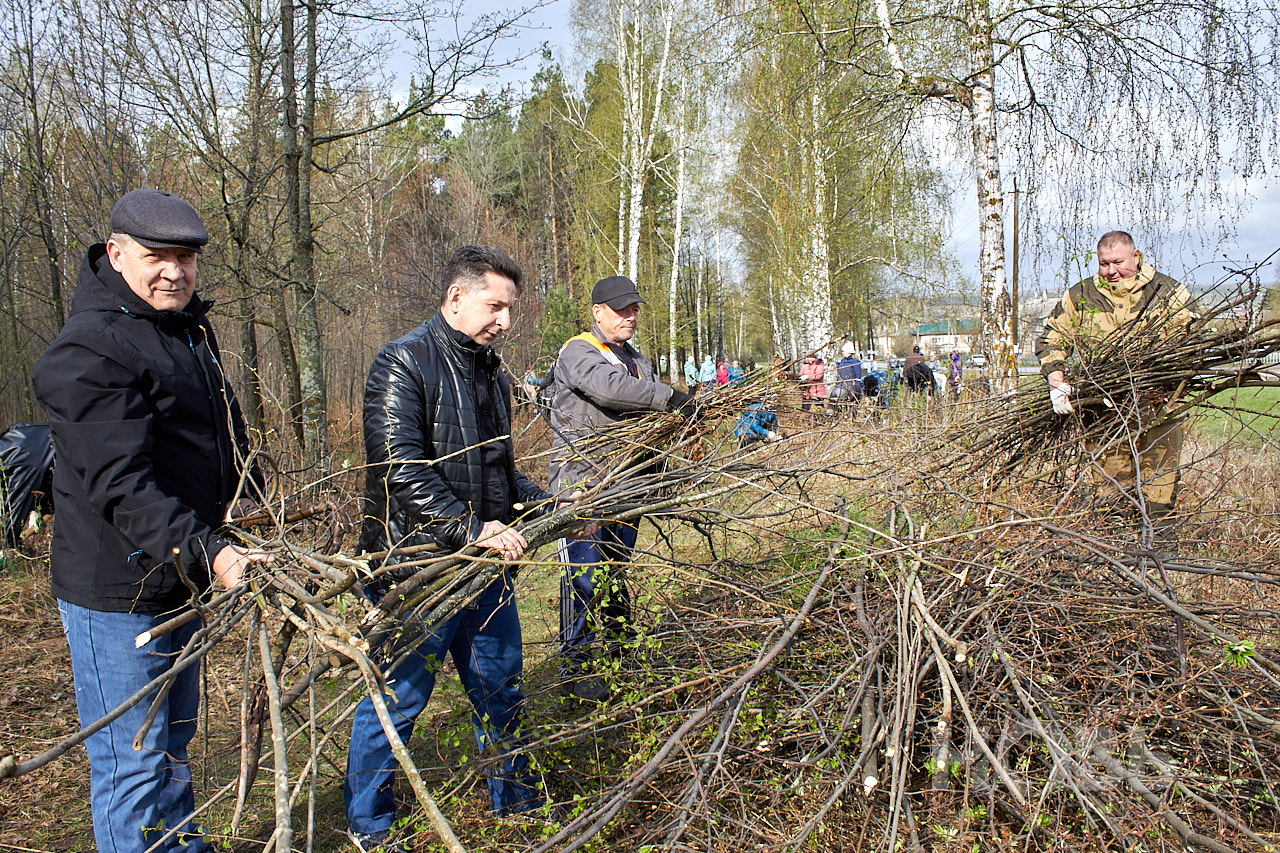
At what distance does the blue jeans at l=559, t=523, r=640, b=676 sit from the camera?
236 cm

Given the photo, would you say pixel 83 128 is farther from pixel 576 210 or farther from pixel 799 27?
pixel 576 210

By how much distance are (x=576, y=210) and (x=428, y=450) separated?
64.5ft

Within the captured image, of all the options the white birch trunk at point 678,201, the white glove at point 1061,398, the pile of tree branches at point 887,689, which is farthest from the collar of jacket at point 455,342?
the white birch trunk at point 678,201

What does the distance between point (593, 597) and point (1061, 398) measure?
2.16 m

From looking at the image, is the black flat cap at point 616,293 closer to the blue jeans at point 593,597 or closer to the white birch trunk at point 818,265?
the blue jeans at point 593,597

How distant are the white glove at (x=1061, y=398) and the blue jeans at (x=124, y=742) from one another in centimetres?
327

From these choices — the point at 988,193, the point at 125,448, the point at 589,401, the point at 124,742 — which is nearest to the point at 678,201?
the point at 988,193

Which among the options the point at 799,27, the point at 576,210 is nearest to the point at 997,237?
the point at 799,27

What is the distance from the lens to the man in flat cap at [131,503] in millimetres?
1658

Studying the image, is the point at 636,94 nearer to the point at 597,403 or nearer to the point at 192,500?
the point at 597,403

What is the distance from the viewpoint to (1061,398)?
3137mm

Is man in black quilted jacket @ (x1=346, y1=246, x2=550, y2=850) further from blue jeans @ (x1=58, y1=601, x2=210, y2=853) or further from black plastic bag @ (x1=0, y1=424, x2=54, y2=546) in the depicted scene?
black plastic bag @ (x1=0, y1=424, x2=54, y2=546)

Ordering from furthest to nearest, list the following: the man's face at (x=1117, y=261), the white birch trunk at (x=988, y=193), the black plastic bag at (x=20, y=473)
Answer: the white birch trunk at (x=988, y=193)
the black plastic bag at (x=20, y=473)
the man's face at (x=1117, y=261)

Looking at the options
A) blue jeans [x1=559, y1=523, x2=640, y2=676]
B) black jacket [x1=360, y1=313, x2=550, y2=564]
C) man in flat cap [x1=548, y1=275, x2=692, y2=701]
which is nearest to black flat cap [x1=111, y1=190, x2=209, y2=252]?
black jacket [x1=360, y1=313, x2=550, y2=564]
